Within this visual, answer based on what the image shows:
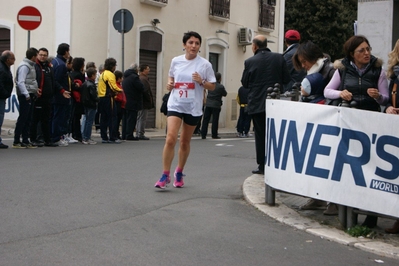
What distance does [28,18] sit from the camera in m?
17.3

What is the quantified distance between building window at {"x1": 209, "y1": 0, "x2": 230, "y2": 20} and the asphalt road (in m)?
18.2

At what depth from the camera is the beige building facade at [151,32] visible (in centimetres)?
2214

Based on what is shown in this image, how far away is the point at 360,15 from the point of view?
1197 centimetres

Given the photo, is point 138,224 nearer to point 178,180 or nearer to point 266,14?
point 178,180

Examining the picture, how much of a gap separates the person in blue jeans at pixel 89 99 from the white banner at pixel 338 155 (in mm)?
8728

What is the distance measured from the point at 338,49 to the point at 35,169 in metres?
39.0

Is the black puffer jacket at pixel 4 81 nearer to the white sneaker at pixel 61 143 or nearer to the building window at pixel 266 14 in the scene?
the white sneaker at pixel 61 143

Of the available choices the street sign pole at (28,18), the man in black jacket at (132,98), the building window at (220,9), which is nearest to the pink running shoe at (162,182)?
the man in black jacket at (132,98)

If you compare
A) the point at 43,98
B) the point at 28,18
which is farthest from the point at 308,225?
the point at 28,18

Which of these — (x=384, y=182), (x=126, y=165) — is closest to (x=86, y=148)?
(x=126, y=165)

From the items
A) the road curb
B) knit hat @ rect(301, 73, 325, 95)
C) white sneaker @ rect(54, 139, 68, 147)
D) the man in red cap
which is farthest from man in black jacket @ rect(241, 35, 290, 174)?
white sneaker @ rect(54, 139, 68, 147)

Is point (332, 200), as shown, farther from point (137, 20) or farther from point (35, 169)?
point (137, 20)

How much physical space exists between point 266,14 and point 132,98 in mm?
16868

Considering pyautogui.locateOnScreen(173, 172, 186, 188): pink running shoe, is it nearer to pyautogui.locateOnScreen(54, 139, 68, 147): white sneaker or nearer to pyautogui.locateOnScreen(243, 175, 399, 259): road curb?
pyautogui.locateOnScreen(243, 175, 399, 259): road curb
